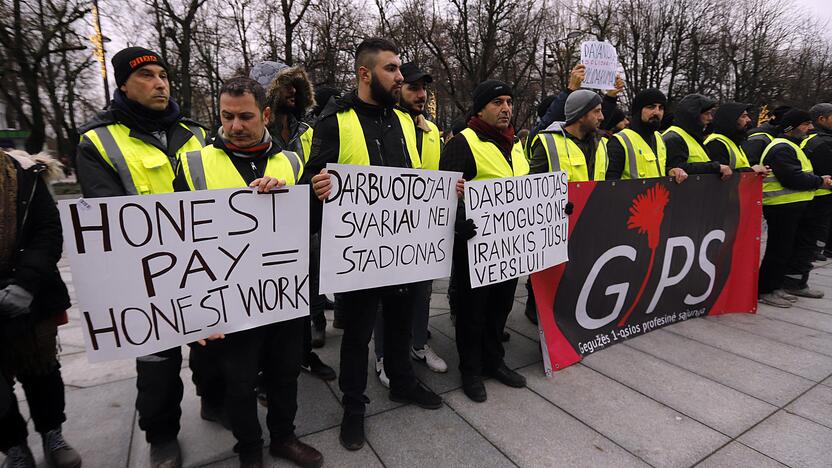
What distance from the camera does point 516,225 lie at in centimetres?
283

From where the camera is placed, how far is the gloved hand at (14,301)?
5.86 feet

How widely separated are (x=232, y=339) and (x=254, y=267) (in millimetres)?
362

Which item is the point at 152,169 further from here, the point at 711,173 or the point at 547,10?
the point at 547,10

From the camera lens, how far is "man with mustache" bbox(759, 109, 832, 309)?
181 inches

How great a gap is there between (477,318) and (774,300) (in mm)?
4109

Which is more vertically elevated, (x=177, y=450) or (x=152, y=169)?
(x=152, y=169)

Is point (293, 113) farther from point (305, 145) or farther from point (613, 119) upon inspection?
point (613, 119)

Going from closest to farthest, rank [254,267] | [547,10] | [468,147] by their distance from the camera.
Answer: [254,267]
[468,147]
[547,10]

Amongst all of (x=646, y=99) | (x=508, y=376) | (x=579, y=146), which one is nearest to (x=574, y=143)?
(x=579, y=146)

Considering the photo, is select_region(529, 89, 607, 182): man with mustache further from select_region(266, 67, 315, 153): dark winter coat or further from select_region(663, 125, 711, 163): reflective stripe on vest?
select_region(266, 67, 315, 153): dark winter coat

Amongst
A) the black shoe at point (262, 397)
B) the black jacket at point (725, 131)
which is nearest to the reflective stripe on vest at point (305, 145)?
the black shoe at point (262, 397)

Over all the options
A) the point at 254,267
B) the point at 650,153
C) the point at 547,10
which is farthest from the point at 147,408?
the point at 547,10

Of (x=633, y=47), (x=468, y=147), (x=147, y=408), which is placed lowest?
(x=147, y=408)

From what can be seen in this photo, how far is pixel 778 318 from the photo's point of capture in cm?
441
